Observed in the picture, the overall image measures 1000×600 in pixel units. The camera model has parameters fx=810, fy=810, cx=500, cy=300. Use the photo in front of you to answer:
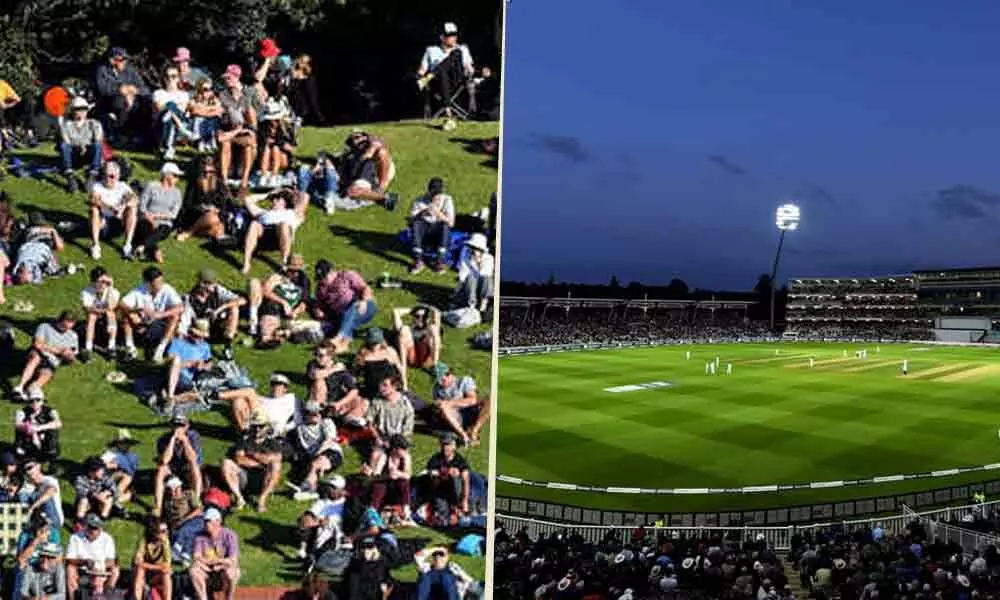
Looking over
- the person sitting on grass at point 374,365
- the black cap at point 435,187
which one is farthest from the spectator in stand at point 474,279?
the person sitting on grass at point 374,365

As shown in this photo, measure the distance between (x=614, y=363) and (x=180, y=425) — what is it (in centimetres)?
4153

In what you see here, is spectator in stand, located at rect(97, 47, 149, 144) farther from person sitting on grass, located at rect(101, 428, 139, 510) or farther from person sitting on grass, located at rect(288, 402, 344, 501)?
person sitting on grass, located at rect(288, 402, 344, 501)

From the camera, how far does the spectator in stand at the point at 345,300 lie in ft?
28.8

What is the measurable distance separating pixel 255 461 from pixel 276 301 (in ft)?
5.58

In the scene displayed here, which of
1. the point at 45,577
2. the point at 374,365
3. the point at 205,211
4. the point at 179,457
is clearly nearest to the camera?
the point at 45,577

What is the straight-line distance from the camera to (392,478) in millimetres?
8508

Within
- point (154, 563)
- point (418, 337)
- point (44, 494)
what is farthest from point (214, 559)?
point (418, 337)

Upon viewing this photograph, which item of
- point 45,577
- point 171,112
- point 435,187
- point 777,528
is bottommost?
point 777,528

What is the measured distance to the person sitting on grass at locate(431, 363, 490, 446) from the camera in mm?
8711

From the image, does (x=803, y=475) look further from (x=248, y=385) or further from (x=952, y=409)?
(x=248, y=385)

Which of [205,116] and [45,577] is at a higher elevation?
[205,116]

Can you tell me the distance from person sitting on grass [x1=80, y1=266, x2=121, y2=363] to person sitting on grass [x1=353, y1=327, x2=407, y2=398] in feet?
8.46

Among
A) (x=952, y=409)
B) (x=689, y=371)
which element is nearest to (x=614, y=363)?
(x=689, y=371)

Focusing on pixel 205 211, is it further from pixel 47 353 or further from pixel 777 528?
pixel 777 528
